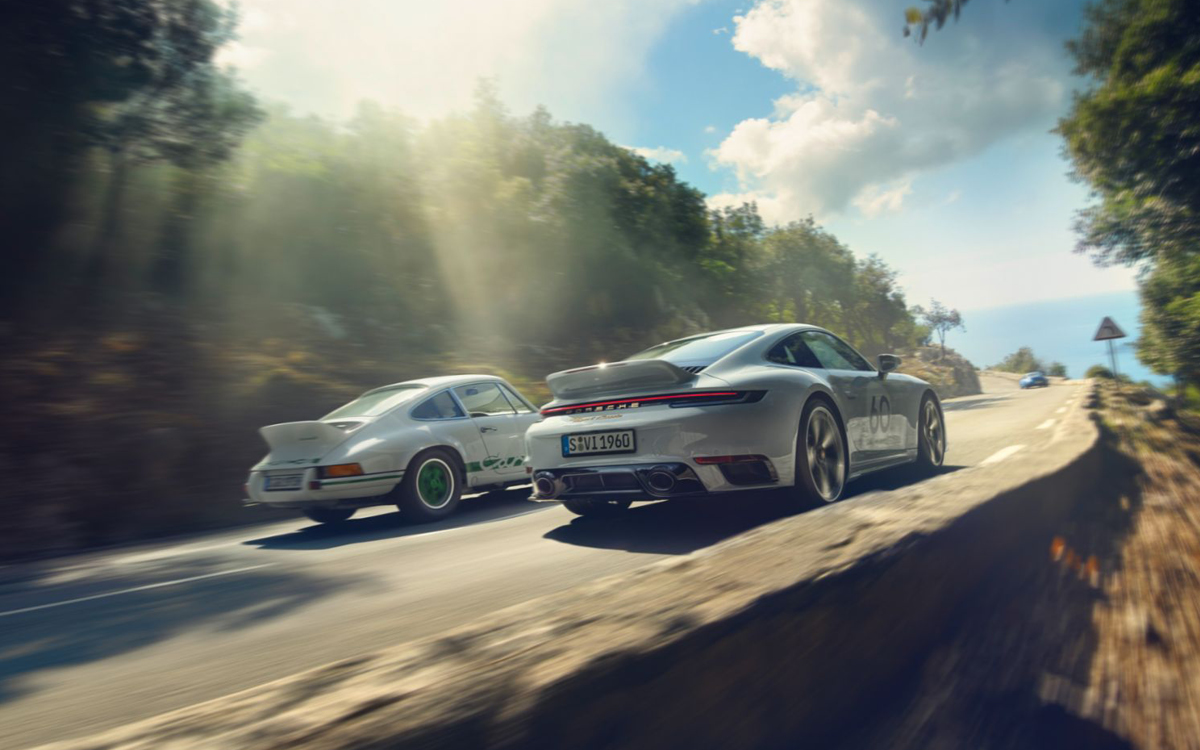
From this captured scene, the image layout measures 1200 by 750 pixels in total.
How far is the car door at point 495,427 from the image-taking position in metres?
8.38

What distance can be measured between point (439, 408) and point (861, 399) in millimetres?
4007

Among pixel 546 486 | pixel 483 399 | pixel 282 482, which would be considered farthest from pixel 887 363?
pixel 282 482

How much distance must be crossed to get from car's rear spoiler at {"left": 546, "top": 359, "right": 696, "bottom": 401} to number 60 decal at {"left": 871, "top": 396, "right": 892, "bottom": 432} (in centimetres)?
212

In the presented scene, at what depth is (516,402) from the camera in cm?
907

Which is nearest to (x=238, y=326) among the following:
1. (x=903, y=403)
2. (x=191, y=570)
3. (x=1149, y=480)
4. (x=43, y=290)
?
(x=43, y=290)

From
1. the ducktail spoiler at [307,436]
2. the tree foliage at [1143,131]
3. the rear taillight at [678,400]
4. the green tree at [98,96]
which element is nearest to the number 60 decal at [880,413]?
the rear taillight at [678,400]

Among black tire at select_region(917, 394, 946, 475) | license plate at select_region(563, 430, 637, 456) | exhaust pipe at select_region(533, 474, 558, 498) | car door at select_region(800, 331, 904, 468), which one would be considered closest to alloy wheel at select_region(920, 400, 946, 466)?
black tire at select_region(917, 394, 946, 475)

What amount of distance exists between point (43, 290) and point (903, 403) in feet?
40.8

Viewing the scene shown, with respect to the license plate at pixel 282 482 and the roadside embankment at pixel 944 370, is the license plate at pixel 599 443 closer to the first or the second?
the license plate at pixel 282 482

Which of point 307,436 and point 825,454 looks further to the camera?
point 307,436

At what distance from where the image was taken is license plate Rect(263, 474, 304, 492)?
712cm

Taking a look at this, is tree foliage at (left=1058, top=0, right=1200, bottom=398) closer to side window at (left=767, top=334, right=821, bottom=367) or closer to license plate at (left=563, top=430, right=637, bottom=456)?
side window at (left=767, top=334, right=821, bottom=367)

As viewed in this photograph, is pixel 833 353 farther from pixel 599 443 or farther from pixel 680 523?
pixel 599 443

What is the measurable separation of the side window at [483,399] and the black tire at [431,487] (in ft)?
2.21
